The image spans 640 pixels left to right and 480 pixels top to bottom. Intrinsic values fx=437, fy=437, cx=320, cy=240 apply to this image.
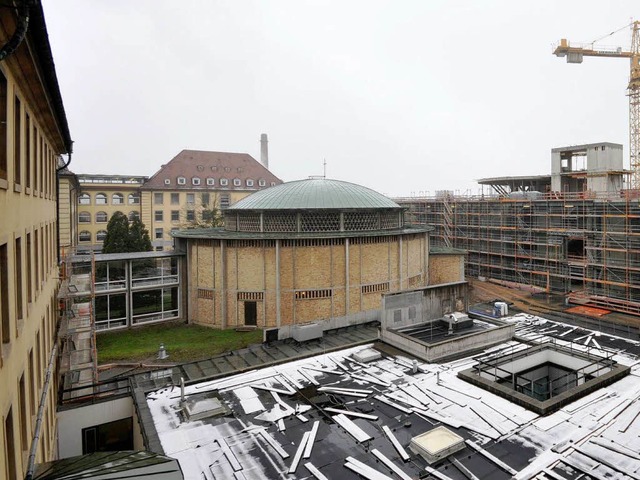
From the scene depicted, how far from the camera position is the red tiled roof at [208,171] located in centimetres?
7919

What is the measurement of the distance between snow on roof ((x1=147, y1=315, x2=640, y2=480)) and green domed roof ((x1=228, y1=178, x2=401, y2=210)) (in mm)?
20684

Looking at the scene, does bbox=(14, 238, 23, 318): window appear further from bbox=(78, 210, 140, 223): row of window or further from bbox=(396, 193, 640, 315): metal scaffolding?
bbox=(78, 210, 140, 223): row of window

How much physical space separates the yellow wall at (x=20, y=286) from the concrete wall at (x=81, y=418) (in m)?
5.89

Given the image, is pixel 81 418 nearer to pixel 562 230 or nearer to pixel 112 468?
pixel 112 468

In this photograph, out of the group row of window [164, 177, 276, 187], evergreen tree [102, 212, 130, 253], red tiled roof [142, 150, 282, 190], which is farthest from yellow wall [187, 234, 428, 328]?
row of window [164, 177, 276, 187]

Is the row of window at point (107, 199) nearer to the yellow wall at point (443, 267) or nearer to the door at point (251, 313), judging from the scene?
the door at point (251, 313)

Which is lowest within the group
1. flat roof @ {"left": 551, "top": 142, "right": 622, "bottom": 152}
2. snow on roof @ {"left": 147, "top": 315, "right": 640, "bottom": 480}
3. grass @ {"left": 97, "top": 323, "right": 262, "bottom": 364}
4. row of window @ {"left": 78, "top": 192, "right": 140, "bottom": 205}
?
grass @ {"left": 97, "top": 323, "right": 262, "bottom": 364}

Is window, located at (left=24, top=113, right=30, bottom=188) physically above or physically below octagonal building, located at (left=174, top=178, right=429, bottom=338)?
above

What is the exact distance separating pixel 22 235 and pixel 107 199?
2807 inches

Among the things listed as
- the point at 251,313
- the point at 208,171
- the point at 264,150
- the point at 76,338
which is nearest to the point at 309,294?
the point at 251,313

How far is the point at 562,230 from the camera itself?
4428 centimetres

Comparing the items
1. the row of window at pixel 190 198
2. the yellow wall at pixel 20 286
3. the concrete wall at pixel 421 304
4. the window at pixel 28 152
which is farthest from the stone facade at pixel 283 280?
the row of window at pixel 190 198

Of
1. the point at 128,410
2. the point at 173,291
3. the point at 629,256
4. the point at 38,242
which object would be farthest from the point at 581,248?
the point at 38,242

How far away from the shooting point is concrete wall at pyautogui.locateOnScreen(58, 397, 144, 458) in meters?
17.6
